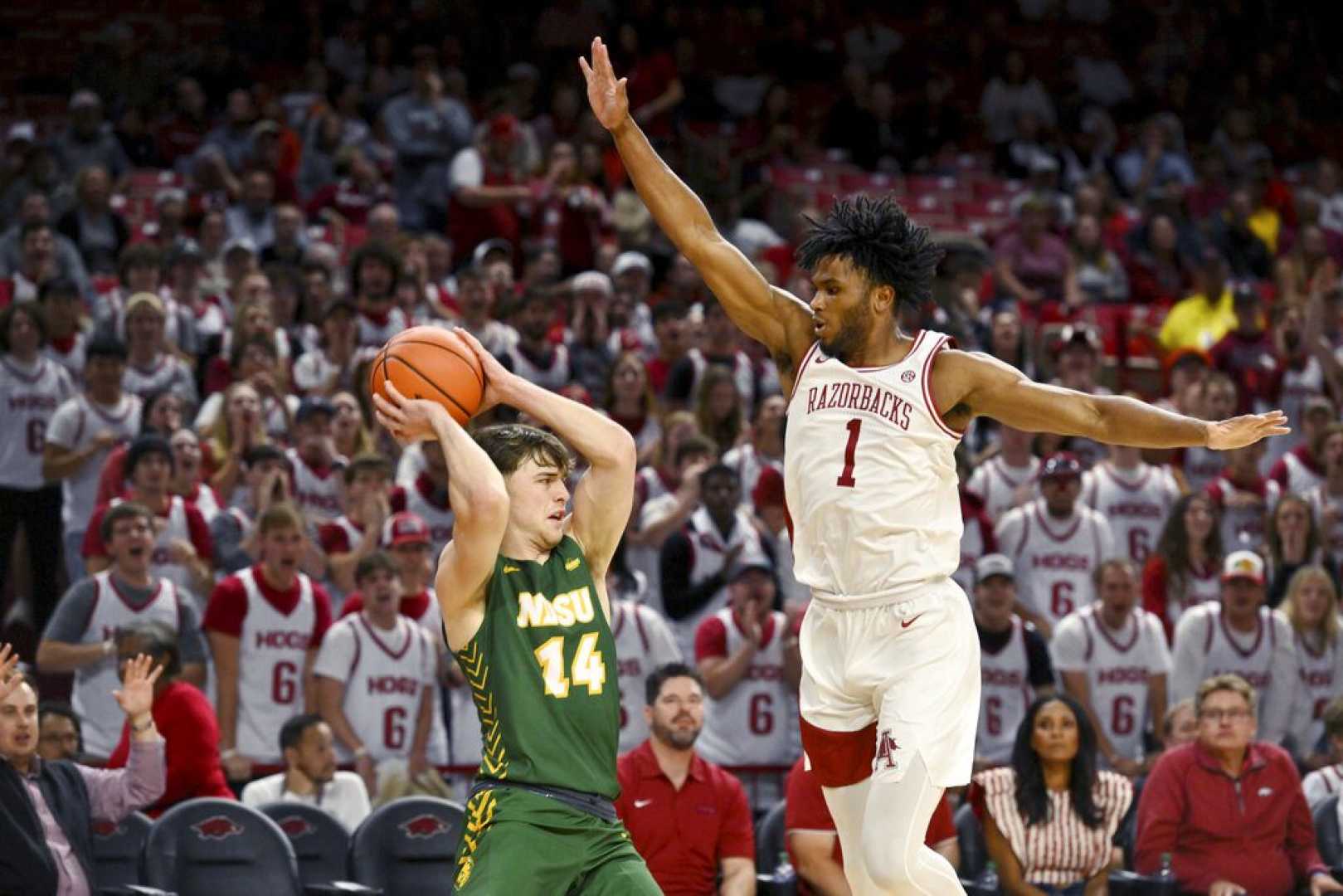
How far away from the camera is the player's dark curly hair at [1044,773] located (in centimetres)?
898

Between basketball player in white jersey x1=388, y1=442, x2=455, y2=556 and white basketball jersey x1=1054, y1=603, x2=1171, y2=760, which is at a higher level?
basketball player in white jersey x1=388, y1=442, x2=455, y2=556

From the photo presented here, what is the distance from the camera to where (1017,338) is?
13.9 metres

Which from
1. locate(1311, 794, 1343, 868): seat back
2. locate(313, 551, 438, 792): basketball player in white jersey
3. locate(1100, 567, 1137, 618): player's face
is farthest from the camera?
locate(1100, 567, 1137, 618): player's face

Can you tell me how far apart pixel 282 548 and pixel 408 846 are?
6.95 ft

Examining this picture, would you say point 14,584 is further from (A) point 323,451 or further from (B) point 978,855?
(B) point 978,855

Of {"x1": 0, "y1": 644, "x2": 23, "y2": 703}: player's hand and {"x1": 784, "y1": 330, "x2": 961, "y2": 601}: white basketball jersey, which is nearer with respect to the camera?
{"x1": 784, "y1": 330, "x2": 961, "y2": 601}: white basketball jersey

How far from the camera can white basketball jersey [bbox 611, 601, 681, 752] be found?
10.7 m

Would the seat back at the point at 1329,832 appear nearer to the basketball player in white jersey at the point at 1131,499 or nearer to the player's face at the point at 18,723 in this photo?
the basketball player in white jersey at the point at 1131,499

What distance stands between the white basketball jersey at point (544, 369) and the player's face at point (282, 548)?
9.00 ft

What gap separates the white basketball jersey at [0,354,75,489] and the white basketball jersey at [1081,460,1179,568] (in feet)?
18.5

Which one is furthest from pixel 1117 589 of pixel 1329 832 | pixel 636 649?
pixel 636 649

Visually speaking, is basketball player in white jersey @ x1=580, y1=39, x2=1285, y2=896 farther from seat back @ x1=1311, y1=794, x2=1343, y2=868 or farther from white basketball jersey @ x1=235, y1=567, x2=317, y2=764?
white basketball jersey @ x1=235, y1=567, x2=317, y2=764

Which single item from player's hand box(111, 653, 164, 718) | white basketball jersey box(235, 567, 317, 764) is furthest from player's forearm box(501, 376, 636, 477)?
white basketball jersey box(235, 567, 317, 764)

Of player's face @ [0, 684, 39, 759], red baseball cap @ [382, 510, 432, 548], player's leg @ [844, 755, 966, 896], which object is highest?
red baseball cap @ [382, 510, 432, 548]
